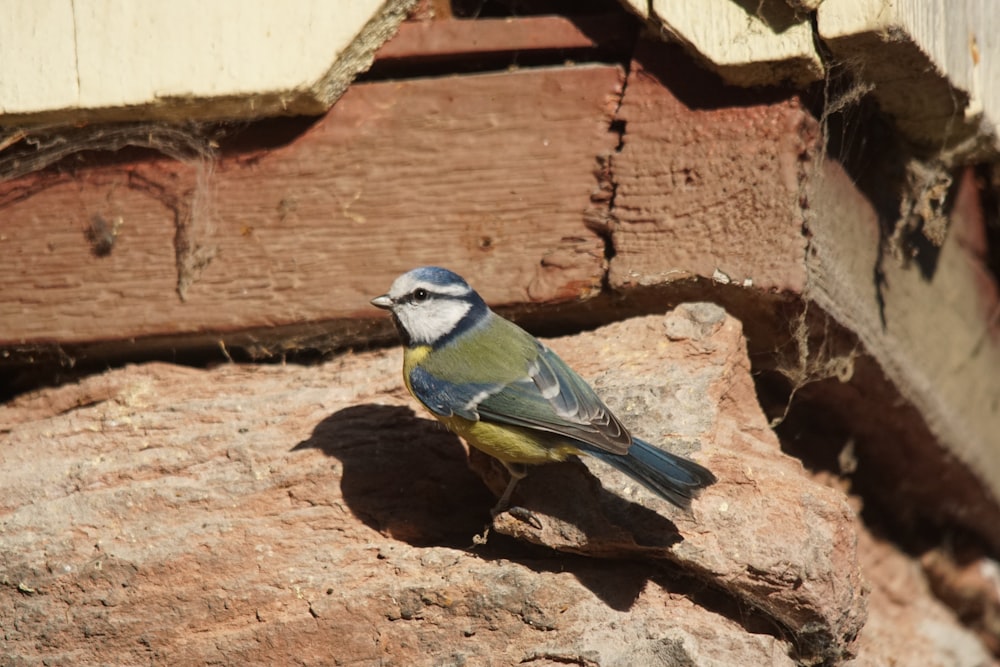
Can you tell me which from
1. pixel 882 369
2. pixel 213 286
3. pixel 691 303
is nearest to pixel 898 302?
pixel 882 369

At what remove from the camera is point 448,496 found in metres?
3.15

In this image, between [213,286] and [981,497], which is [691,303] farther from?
[981,497]

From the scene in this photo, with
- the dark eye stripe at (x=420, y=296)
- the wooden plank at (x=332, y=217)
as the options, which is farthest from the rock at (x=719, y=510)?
the dark eye stripe at (x=420, y=296)

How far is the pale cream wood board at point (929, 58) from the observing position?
283 cm

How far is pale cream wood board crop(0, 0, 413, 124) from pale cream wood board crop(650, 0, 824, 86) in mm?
879

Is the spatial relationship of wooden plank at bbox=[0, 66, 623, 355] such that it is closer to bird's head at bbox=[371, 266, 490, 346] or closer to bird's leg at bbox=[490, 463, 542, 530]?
bird's head at bbox=[371, 266, 490, 346]

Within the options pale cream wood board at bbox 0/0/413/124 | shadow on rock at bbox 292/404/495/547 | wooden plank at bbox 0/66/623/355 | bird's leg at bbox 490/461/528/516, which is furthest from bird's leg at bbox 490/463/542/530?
pale cream wood board at bbox 0/0/413/124

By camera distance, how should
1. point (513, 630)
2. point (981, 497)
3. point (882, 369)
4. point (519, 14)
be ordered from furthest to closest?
point (981, 497) → point (519, 14) → point (882, 369) → point (513, 630)

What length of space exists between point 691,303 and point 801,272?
35 centimetres

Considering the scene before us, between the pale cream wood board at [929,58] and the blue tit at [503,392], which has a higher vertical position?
the pale cream wood board at [929,58]

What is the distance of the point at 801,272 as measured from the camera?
2.96 meters

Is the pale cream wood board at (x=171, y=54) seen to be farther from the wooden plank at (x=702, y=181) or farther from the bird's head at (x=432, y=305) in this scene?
the wooden plank at (x=702, y=181)

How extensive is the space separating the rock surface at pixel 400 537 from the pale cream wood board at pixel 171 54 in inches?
33.9

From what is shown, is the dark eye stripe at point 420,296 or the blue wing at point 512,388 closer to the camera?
the blue wing at point 512,388
